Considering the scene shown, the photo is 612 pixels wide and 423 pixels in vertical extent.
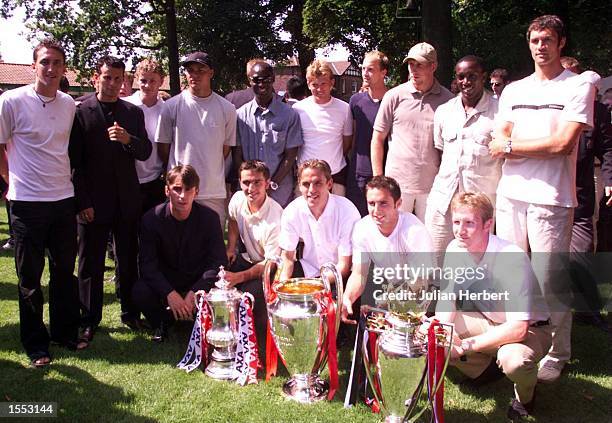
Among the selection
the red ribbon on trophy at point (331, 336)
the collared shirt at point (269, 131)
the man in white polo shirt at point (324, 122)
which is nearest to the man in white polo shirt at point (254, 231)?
the collared shirt at point (269, 131)

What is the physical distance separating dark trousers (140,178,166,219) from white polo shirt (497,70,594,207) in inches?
118

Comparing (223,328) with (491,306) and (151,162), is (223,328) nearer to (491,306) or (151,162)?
(491,306)

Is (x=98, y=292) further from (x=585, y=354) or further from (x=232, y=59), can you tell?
(x=232, y=59)

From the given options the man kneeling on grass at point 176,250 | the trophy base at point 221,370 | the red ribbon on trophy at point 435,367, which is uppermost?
the man kneeling on grass at point 176,250

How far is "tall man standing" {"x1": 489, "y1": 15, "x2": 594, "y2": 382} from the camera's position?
3.17 meters

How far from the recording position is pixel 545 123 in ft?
10.7

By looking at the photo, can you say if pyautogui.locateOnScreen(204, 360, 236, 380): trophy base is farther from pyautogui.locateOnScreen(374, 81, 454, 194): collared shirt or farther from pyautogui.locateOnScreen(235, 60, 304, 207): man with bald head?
pyautogui.locateOnScreen(374, 81, 454, 194): collared shirt

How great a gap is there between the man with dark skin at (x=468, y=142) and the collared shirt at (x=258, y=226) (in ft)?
4.23

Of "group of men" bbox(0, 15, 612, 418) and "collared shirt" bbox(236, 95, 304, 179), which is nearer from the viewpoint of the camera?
"group of men" bbox(0, 15, 612, 418)

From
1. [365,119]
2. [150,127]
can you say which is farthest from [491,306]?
[150,127]

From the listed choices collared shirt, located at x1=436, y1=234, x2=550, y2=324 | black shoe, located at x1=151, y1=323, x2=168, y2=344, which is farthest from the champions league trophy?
black shoe, located at x1=151, y1=323, x2=168, y2=344

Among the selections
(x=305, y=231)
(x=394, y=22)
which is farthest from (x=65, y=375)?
(x=394, y=22)

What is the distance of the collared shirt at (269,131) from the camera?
4668mm

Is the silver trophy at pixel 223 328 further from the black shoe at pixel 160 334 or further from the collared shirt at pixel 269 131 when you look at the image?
the collared shirt at pixel 269 131
